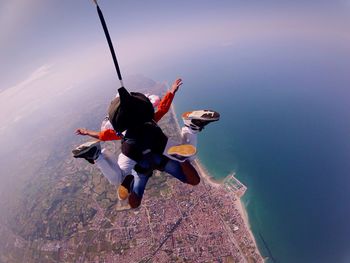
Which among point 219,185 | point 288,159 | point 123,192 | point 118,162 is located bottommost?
point 288,159

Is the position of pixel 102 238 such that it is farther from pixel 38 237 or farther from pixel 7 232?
pixel 7 232

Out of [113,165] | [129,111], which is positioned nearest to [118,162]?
[113,165]

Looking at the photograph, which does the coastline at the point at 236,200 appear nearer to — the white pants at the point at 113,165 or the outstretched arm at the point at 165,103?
the white pants at the point at 113,165

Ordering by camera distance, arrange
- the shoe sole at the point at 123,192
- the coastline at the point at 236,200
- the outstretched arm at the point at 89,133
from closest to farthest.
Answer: the outstretched arm at the point at 89,133 → the shoe sole at the point at 123,192 → the coastline at the point at 236,200

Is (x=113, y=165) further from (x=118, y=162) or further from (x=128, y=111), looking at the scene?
(x=128, y=111)

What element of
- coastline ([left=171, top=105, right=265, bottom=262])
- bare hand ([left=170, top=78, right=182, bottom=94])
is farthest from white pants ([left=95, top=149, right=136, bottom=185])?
coastline ([left=171, top=105, right=265, bottom=262])

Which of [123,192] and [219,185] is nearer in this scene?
[123,192]

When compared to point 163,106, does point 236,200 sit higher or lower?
lower

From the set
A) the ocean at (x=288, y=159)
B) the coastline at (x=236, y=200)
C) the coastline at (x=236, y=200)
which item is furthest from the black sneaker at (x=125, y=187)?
the ocean at (x=288, y=159)
